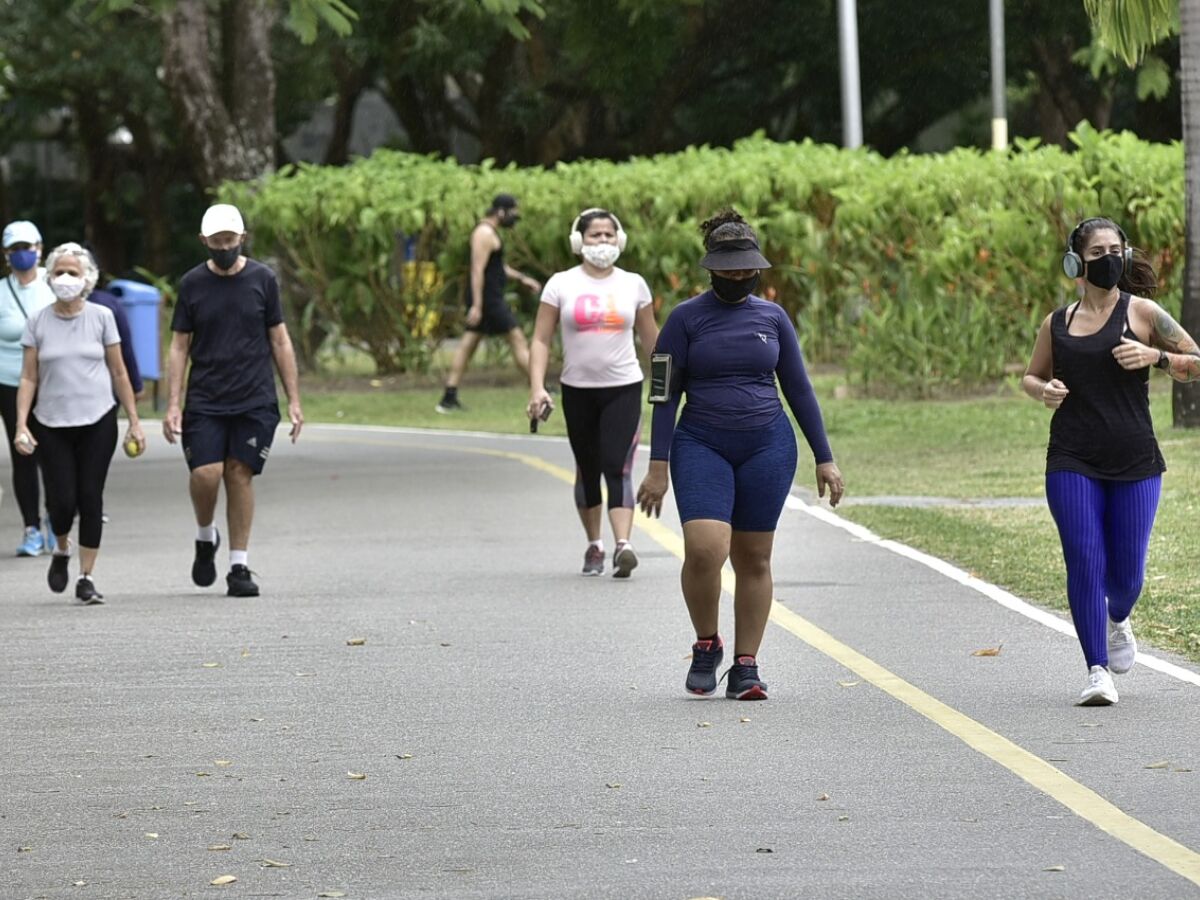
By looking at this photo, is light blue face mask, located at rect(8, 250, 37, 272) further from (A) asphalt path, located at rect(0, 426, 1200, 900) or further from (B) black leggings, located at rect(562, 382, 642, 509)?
(B) black leggings, located at rect(562, 382, 642, 509)

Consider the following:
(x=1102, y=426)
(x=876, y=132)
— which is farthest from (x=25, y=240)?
(x=876, y=132)

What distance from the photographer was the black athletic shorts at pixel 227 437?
12070 mm

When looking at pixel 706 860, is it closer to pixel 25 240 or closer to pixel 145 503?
pixel 25 240

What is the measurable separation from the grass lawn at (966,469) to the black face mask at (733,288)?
2.27 meters

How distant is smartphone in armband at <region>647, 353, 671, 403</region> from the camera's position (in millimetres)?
8812

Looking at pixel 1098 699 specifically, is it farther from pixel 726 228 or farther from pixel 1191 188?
pixel 1191 188

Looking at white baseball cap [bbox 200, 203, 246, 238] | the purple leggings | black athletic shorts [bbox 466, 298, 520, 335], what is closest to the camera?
the purple leggings

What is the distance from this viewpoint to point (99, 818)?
709 cm

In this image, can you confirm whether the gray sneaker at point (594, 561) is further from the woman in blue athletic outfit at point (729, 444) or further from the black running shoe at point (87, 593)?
the woman in blue athletic outfit at point (729, 444)

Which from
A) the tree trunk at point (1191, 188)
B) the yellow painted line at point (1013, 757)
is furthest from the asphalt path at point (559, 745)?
the tree trunk at point (1191, 188)

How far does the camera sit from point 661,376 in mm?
8859

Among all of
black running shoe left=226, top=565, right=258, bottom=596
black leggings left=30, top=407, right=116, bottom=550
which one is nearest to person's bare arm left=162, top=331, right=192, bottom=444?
black leggings left=30, top=407, right=116, bottom=550

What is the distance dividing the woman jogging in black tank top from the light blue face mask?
6.78 meters

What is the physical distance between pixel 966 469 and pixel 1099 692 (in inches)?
355
